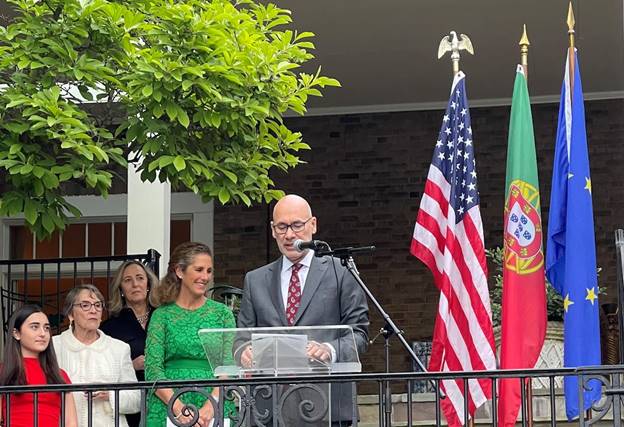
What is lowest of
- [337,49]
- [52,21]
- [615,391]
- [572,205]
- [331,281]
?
[615,391]

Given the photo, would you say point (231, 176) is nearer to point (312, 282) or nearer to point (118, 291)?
point (312, 282)

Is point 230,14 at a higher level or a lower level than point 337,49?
lower

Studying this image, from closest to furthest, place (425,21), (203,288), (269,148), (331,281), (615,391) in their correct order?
(615,391) < (331,281) < (203,288) < (269,148) < (425,21)

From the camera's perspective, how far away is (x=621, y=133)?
47.3ft

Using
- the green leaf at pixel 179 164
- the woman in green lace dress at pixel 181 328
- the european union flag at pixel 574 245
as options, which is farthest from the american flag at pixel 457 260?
the green leaf at pixel 179 164

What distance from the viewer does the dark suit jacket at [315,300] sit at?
653 cm

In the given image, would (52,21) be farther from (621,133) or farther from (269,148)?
(621,133)

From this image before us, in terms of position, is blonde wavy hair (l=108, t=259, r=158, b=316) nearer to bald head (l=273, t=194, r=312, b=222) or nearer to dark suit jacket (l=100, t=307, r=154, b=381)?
dark suit jacket (l=100, t=307, r=154, b=381)

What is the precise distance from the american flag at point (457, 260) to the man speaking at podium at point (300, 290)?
88.5 inches

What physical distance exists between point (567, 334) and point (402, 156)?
21.9 ft

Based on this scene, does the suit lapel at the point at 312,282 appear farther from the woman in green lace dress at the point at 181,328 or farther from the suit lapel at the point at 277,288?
the woman in green lace dress at the point at 181,328

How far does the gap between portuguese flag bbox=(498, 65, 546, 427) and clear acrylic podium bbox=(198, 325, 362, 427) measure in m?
2.67

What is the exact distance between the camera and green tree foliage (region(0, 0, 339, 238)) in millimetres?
7301

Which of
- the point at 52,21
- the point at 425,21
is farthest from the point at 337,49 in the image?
the point at 52,21
